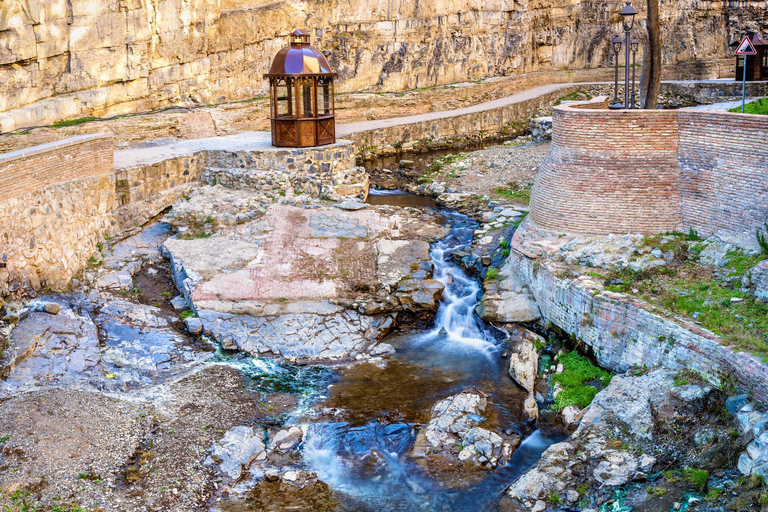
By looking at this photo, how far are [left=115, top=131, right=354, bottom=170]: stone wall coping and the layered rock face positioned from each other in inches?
91.3

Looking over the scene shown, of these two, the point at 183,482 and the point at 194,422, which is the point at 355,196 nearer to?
the point at 194,422

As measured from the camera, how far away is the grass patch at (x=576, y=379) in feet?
36.0

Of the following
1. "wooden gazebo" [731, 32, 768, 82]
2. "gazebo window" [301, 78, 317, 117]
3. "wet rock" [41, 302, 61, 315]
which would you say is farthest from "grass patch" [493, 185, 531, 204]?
"wooden gazebo" [731, 32, 768, 82]

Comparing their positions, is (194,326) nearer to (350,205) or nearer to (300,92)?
(350,205)

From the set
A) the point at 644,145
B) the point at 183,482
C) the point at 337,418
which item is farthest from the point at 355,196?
the point at 183,482

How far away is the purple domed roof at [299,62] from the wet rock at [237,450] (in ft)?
36.7

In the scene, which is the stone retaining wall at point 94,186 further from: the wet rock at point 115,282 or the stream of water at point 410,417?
the stream of water at point 410,417

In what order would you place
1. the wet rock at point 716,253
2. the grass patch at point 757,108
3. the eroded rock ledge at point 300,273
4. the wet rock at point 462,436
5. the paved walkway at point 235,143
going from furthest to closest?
the paved walkway at point 235,143 < the grass patch at point 757,108 < the eroded rock ledge at point 300,273 < the wet rock at point 716,253 < the wet rock at point 462,436

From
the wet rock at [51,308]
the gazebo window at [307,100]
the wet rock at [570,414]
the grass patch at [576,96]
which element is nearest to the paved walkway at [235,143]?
the gazebo window at [307,100]

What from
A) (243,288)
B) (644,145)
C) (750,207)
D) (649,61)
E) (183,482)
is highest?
(649,61)

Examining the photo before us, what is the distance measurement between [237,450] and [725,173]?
851 centimetres

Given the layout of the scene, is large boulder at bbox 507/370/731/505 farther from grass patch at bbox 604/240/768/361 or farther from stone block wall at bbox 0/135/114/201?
stone block wall at bbox 0/135/114/201

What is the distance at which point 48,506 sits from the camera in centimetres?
Result: 843

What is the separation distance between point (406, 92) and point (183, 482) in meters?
24.2
